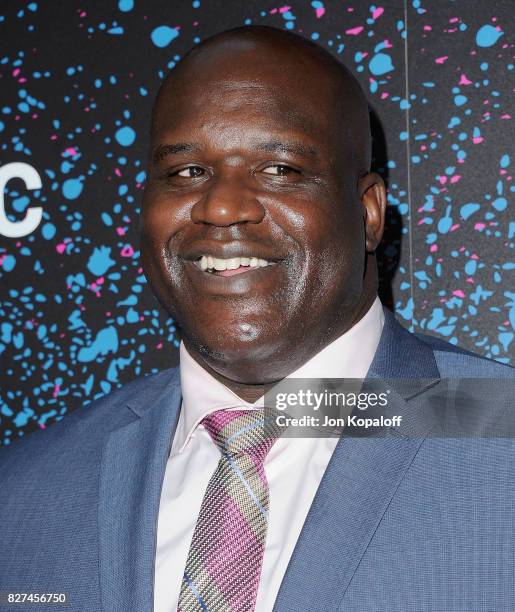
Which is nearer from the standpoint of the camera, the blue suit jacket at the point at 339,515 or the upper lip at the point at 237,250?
the blue suit jacket at the point at 339,515

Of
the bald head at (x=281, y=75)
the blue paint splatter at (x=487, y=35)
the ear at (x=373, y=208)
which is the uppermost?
the blue paint splatter at (x=487, y=35)

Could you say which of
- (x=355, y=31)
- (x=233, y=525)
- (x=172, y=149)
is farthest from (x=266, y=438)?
(x=355, y=31)

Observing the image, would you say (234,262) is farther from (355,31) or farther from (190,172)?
(355,31)

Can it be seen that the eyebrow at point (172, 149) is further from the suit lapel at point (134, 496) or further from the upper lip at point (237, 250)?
the suit lapel at point (134, 496)

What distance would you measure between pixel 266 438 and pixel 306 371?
0.40 ft

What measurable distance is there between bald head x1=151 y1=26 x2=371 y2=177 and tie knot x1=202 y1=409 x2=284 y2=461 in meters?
0.42

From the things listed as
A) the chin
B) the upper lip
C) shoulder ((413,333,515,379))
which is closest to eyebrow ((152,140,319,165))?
the upper lip

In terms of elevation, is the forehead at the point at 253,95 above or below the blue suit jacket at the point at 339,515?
above

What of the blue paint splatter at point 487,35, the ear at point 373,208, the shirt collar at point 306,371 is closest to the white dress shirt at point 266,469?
the shirt collar at point 306,371

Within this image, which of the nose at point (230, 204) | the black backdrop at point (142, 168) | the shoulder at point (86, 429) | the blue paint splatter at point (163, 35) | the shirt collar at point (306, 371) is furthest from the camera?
the blue paint splatter at point (163, 35)

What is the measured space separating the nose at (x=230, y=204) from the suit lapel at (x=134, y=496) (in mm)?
380

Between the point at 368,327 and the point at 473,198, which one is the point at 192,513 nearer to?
the point at 368,327

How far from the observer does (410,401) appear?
129 cm

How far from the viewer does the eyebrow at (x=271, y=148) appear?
127 centimetres
